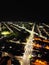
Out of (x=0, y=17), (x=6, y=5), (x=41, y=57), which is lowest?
(x=41, y=57)

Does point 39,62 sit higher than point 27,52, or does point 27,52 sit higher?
point 27,52

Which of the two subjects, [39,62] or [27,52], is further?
[27,52]

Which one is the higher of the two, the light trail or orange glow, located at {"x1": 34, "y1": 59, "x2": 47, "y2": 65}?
the light trail

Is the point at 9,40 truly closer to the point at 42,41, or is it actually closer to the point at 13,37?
the point at 13,37

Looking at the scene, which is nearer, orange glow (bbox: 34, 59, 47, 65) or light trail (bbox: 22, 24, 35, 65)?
light trail (bbox: 22, 24, 35, 65)

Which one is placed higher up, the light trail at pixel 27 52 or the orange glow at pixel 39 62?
the light trail at pixel 27 52

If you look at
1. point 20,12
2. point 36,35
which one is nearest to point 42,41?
point 36,35

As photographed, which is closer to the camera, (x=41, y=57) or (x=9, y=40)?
(x=41, y=57)

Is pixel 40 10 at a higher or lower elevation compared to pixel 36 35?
higher

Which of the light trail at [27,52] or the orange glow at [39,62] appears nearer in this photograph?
the light trail at [27,52]

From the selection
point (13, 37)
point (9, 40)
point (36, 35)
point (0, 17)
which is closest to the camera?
point (9, 40)

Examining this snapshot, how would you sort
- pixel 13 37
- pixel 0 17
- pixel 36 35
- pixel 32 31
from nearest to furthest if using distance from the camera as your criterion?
pixel 13 37 < pixel 36 35 < pixel 32 31 < pixel 0 17
